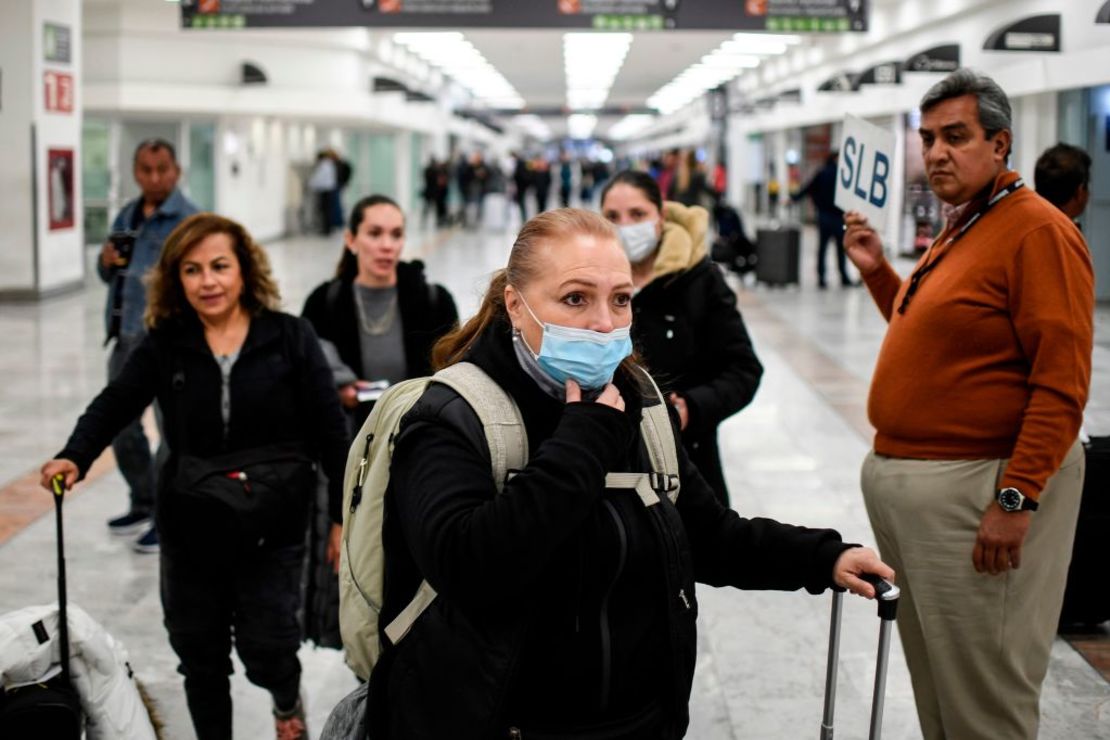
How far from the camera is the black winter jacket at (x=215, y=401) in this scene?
3760mm

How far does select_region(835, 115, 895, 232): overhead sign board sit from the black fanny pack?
1728mm

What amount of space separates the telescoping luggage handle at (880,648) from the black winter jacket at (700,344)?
5.19ft

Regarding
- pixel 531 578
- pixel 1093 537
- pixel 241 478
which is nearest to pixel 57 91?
pixel 241 478

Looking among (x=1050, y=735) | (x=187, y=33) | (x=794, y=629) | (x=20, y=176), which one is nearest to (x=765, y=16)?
(x=20, y=176)

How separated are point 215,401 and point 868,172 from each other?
194 centimetres

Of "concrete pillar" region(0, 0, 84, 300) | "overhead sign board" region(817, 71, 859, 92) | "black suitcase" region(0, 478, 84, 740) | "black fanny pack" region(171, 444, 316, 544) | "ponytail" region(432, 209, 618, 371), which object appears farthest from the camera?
"overhead sign board" region(817, 71, 859, 92)

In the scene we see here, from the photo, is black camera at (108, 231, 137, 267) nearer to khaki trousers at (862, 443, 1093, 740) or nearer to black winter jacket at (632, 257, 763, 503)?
black winter jacket at (632, 257, 763, 503)

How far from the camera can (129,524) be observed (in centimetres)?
652

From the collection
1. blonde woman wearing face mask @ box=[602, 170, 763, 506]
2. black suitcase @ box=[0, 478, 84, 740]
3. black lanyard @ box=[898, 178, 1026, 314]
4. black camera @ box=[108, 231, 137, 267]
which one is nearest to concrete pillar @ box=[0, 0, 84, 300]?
black camera @ box=[108, 231, 137, 267]

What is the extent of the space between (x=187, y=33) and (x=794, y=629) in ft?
68.1

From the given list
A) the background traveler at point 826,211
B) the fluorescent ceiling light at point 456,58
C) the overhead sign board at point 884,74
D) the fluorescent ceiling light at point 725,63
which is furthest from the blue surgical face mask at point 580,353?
the fluorescent ceiling light at point 456,58

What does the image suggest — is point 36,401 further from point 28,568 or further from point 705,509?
point 705,509

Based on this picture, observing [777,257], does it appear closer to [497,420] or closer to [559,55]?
[559,55]

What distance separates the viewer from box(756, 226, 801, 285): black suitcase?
59.9 feet
